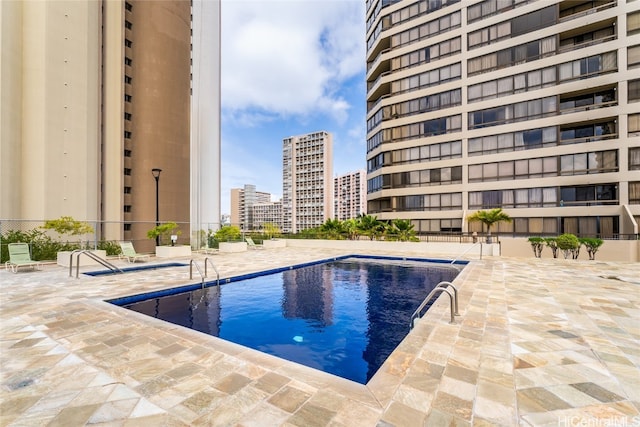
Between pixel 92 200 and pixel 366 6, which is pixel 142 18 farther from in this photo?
pixel 366 6

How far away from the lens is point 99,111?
85.0 ft

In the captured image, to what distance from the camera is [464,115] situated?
26.0m

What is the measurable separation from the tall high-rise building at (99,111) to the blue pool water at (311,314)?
53.2ft

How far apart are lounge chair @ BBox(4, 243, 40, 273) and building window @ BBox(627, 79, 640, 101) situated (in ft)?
118

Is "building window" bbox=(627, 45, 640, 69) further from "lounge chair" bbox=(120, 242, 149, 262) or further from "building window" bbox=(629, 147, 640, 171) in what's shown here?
"lounge chair" bbox=(120, 242, 149, 262)

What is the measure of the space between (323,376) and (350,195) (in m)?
128

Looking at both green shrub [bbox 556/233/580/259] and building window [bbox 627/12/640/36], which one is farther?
building window [bbox 627/12/640/36]

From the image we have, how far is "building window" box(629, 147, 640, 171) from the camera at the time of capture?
19859mm

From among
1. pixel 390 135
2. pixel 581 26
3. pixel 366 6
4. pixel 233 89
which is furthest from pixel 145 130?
pixel 581 26

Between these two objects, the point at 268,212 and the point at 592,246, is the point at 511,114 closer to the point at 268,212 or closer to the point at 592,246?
the point at 592,246

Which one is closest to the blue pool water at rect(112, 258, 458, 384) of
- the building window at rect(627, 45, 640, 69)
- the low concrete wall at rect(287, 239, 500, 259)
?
the low concrete wall at rect(287, 239, 500, 259)

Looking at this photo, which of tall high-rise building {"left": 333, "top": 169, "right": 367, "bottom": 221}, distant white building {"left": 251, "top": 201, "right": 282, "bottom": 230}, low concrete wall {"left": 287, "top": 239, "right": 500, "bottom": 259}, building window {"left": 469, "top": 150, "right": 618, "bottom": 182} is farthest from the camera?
distant white building {"left": 251, "top": 201, "right": 282, "bottom": 230}

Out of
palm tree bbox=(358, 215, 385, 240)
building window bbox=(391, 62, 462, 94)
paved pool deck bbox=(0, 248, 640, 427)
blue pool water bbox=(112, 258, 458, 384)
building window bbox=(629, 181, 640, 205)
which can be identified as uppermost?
building window bbox=(391, 62, 462, 94)

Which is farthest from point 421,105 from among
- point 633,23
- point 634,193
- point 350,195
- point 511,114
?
point 350,195
